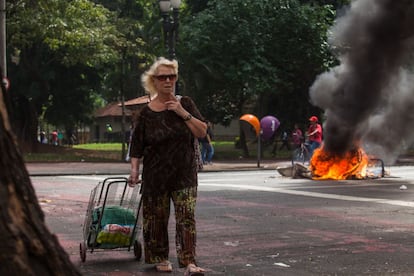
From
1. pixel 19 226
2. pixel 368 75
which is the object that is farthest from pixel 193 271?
pixel 368 75

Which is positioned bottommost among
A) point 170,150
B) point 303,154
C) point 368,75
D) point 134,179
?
point 303,154

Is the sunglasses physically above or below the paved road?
above

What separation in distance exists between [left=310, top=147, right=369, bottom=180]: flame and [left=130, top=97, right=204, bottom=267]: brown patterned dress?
11282 mm

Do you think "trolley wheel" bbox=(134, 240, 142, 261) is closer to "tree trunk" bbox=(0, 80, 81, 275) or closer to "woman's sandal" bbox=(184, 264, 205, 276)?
"woman's sandal" bbox=(184, 264, 205, 276)

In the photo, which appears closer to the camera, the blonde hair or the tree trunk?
the tree trunk

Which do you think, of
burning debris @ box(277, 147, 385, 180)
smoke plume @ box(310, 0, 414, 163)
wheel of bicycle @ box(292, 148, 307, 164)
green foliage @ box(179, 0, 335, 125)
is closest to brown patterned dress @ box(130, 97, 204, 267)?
burning debris @ box(277, 147, 385, 180)

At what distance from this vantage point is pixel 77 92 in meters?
35.6

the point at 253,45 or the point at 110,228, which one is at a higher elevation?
the point at 253,45

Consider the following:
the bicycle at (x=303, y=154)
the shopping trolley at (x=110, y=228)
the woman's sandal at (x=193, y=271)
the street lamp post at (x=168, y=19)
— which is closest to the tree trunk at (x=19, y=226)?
the woman's sandal at (x=193, y=271)

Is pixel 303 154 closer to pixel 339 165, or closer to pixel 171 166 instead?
pixel 339 165

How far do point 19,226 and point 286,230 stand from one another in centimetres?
601

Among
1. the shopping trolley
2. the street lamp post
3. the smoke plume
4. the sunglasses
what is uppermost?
the street lamp post

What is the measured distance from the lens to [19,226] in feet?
7.20

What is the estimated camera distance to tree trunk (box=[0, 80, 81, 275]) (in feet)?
7.06
